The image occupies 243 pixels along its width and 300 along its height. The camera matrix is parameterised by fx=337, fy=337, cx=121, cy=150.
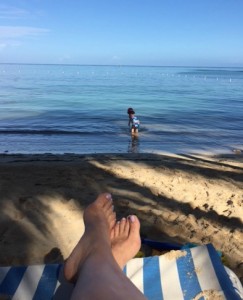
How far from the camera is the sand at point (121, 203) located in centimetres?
324

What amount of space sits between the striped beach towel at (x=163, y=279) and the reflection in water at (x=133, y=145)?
6.03 m

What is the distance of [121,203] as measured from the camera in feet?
13.4

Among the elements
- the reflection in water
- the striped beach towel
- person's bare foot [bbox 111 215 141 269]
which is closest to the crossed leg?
person's bare foot [bbox 111 215 141 269]

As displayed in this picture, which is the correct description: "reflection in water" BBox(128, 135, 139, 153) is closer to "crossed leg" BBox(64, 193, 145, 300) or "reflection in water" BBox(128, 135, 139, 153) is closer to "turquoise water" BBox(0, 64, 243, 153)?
"turquoise water" BBox(0, 64, 243, 153)

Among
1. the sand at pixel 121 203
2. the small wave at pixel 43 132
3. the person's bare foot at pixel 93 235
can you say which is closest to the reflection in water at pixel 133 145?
the small wave at pixel 43 132

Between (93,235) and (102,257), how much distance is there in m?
0.34

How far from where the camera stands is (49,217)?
3.68 metres

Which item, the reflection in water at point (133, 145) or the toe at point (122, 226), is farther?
the reflection in water at point (133, 145)

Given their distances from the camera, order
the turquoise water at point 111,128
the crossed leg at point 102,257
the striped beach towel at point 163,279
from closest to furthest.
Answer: the crossed leg at point 102,257, the striped beach towel at point 163,279, the turquoise water at point 111,128

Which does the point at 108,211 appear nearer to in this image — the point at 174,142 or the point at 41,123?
the point at 174,142

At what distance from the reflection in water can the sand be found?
96.0 inches

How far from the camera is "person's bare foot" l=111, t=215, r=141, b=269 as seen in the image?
2.33m

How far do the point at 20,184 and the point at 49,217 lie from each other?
120cm

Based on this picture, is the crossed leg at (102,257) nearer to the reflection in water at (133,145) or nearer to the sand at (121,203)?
the sand at (121,203)
